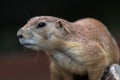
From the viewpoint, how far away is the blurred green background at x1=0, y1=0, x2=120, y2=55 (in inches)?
544

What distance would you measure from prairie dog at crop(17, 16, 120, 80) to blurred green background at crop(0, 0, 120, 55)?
587cm

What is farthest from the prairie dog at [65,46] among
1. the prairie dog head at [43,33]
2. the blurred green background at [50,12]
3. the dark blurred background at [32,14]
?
the blurred green background at [50,12]

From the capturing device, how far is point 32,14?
44.9 ft

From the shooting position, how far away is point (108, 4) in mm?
14031

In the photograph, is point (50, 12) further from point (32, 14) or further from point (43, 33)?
point (43, 33)

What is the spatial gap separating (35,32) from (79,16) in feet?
21.5

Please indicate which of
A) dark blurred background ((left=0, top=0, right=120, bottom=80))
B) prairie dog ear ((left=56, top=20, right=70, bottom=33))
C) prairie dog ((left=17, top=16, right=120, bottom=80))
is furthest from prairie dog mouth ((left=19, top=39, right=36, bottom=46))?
dark blurred background ((left=0, top=0, right=120, bottom=80))

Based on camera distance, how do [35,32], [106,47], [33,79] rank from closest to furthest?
[35,32] < [106,47] < [33,79]

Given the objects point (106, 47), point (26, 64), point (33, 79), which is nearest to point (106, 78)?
point (106, 47)

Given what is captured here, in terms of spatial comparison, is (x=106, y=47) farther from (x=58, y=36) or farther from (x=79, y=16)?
(x=79, y=16)

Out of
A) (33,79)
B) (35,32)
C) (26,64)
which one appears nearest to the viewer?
(35,32)

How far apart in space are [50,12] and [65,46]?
20.3 feet

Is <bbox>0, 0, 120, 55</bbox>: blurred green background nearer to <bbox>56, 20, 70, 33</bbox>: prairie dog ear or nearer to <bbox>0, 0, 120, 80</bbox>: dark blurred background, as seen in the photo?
<bbox>0, 0, 120, 80</bbox>: dark blurred background

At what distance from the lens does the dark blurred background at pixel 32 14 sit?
13719 millimetres
